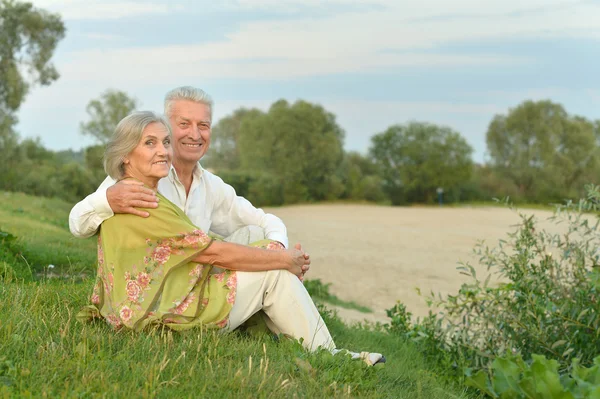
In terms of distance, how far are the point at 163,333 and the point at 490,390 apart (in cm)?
184

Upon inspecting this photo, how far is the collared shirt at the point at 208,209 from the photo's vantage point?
158 inches

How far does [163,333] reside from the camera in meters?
3.73

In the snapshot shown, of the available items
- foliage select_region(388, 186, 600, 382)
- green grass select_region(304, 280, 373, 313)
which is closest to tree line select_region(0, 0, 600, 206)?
green grass select_region(304, 280, 373, 313)

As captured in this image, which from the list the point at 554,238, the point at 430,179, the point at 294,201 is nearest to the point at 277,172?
the point at 294,201

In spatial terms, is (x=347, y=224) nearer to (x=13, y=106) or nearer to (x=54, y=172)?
(x=54, y=172)

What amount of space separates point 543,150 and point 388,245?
18.0 meters

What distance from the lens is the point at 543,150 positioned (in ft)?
108

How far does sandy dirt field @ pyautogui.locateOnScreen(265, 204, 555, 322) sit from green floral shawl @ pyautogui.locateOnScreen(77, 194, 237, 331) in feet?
9.26

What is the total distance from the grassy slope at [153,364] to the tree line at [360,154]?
85.3ft

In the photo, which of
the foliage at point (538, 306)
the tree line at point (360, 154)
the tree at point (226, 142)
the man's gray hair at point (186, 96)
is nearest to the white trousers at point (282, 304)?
the man's gray hair at point (186, 96)

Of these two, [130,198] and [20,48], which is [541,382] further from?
[20,48]

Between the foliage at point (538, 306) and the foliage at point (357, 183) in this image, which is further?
the foliage at point (357, 183)

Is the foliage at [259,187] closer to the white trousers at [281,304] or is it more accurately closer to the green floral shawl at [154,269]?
the white trousers at [281,304]

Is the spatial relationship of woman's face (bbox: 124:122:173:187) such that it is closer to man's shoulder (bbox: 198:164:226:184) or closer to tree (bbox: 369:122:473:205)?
man's shoulder (bbox: 198:164:226:184)
